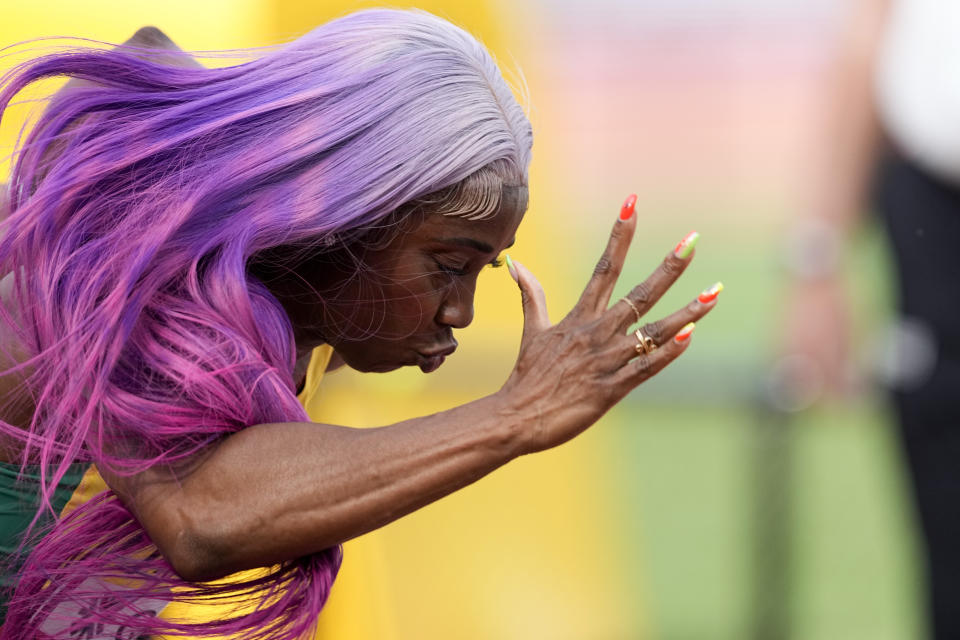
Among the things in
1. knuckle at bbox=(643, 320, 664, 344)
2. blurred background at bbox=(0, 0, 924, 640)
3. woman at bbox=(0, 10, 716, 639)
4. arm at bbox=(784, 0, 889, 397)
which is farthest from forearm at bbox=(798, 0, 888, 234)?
knuckle at bbox=(643, 320, 664, 344)

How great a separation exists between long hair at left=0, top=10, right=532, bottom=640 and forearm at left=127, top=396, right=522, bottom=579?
0.26 feet

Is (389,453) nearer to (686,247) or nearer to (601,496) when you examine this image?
(686,247)

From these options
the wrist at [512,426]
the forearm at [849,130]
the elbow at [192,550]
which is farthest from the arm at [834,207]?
the elbow at [192,550]

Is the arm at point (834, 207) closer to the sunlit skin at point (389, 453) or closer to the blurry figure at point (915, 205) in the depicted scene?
the blurry figure at point (915, 205)

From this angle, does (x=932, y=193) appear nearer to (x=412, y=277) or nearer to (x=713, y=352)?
(x=713, y=352)

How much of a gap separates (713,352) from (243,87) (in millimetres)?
2432

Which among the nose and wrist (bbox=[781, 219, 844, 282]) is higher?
wrist (bbox=[781, 219, 844, 282])

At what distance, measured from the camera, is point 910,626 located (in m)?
4.54

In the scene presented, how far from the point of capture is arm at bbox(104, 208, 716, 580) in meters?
1.62

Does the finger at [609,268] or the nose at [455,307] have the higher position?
the finger at [609,268]

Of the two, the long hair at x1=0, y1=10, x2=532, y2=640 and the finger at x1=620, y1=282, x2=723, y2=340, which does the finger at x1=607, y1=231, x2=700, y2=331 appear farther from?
the long hair at x1=0, y1=10, x2=532, y2=640

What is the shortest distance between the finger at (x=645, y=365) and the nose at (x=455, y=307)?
0.35m

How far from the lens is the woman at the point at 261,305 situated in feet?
5.38

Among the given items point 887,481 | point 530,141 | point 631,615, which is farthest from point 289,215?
point 887,481
